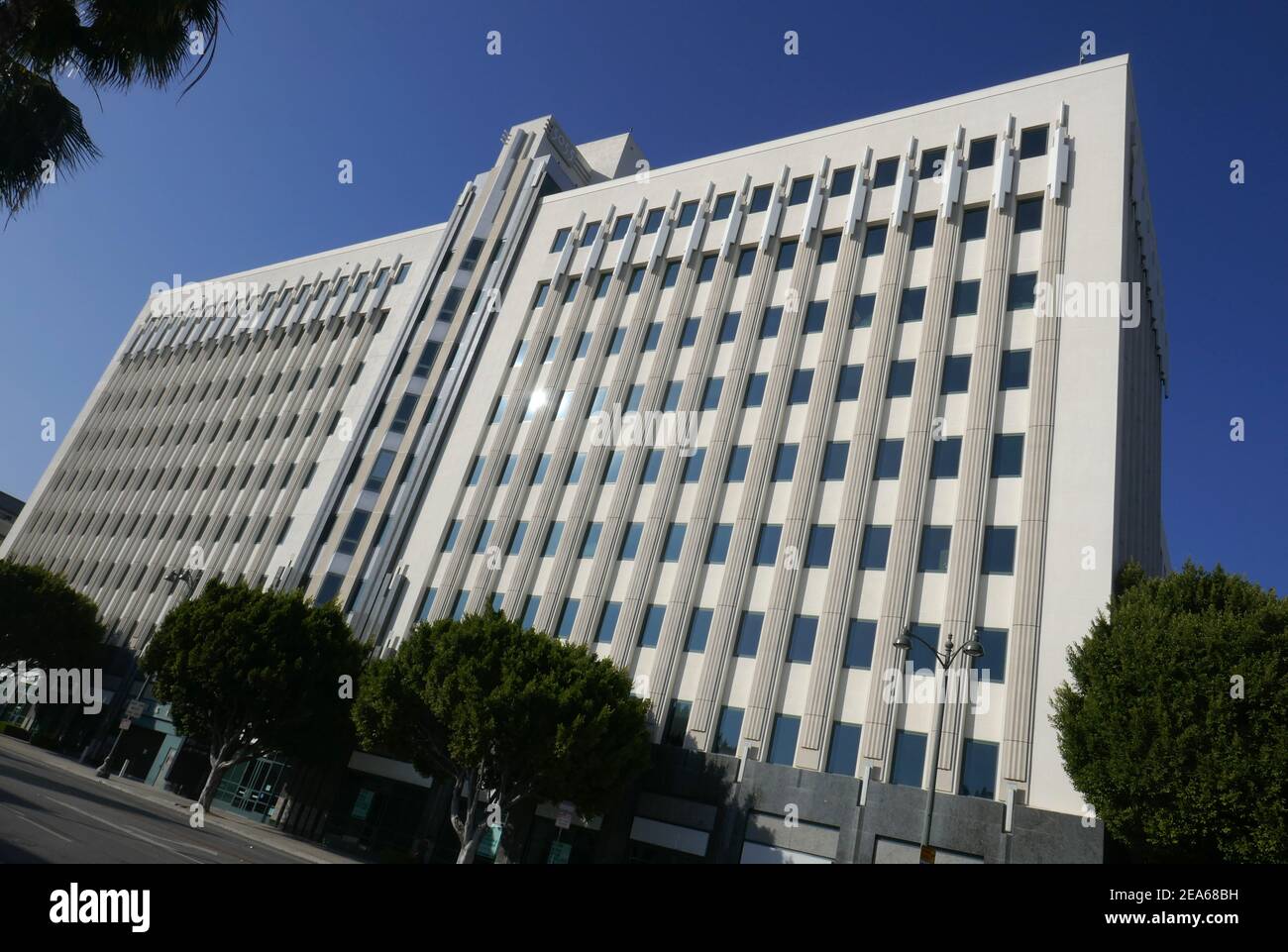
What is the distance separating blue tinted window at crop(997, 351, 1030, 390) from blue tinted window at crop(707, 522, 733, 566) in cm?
1201

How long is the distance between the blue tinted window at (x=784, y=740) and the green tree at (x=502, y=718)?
456cm

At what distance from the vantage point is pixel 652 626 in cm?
3450

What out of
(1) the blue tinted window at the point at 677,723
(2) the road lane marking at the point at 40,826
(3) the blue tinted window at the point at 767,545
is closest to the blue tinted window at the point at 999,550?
(3) the blue tinted window at the point at 767,545

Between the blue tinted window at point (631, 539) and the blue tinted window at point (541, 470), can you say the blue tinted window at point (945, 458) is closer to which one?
the blue tinted window at point (631, 539)

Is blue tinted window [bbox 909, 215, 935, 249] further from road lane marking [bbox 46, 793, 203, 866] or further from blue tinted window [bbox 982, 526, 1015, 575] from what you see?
road lane marking [bbox 46, 793, 203, 866]

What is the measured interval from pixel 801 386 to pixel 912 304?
585cm

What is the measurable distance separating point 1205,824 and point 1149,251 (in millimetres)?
28794

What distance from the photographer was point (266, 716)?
1420 inches

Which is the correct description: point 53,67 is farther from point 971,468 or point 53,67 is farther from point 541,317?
point 541,317

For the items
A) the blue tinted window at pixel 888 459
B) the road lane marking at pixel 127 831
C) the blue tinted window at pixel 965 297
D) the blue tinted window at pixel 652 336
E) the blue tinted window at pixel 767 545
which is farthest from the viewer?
the blue tinted window at pixel 652 336

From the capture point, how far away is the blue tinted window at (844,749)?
28.0 meters

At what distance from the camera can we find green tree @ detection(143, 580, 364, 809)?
116ft
